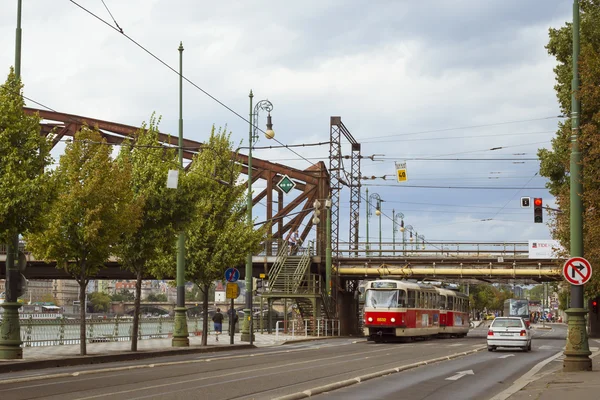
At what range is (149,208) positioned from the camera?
99.4 ft

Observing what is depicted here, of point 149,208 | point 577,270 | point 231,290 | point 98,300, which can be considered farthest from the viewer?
point 98,300

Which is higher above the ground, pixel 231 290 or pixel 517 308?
A: pixel 231 290

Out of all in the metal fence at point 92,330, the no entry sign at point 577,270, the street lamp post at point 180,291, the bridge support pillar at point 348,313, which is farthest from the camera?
the bridge support pillar at point 348,313

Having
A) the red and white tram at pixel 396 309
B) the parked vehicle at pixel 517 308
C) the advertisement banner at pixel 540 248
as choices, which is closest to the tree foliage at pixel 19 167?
the red and white tram at pixel 396 309

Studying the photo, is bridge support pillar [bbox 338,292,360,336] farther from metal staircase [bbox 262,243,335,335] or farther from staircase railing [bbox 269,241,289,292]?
staircase railing [bbox 269,241,289,292]

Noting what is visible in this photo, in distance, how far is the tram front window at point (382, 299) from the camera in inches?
1811

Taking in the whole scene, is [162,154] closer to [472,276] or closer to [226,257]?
[226,257]

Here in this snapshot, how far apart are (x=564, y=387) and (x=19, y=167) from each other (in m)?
14.2

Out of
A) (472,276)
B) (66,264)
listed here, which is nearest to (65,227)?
(66,264)

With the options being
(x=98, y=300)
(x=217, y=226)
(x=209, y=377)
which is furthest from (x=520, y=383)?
(x=98, y=300)

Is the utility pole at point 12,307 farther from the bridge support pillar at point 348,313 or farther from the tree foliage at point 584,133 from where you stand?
the bridge support pillar at point 348,313

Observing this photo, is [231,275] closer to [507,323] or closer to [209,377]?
[507,323]

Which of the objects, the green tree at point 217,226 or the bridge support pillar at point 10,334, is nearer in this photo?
the bridge support pillar at point 10,334

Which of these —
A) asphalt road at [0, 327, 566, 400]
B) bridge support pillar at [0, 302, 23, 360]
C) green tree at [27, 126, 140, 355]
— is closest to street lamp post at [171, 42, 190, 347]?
green tree at [27, 126, 140, 355]
